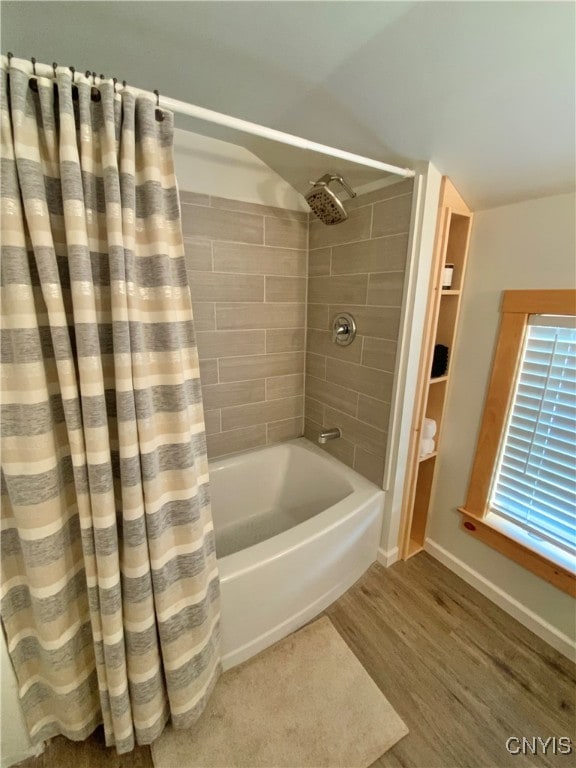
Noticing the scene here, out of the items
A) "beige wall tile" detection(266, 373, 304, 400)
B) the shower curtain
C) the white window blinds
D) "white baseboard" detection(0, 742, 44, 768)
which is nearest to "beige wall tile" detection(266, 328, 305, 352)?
"beige wall tile" detection(266, 373, 304, 400)

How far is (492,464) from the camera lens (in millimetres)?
1455

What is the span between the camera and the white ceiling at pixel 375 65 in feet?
2.59

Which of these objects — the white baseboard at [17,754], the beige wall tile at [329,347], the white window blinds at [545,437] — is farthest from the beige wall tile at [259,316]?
the white baseboard at [17,754]

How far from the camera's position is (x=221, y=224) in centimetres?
160

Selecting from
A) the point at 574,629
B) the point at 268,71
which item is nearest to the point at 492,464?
the point at 574,629

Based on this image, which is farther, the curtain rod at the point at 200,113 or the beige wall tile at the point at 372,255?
the beige wall tile at the point at 372,255

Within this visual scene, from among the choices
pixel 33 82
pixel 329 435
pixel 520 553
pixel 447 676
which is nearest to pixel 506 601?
pixel 520 553

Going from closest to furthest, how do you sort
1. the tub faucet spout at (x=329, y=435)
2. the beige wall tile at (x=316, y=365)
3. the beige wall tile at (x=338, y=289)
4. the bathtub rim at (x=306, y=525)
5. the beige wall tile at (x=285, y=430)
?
the bathtub rim at (x=306, y=525) → the beige wall tile at (x=338, y=289) → the tub faucet spout at (x=329, y=435) → the beige wall tile at (x=316, y=365) → the beige wall tile at (x=285, y=430)

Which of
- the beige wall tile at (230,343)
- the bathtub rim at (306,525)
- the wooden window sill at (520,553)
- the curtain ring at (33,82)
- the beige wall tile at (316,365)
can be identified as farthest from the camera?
the beige wall tile at (316,365)

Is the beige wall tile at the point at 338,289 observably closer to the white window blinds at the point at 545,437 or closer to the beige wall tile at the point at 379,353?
the beige wall tile at the point at 379,353

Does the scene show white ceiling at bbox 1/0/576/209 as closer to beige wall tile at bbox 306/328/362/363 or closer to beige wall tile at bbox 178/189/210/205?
beige wall tile at bbox 178/189/210/205

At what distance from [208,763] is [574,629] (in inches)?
58.7

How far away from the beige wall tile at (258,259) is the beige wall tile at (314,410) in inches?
32.0

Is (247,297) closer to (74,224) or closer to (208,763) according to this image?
(74,224)
